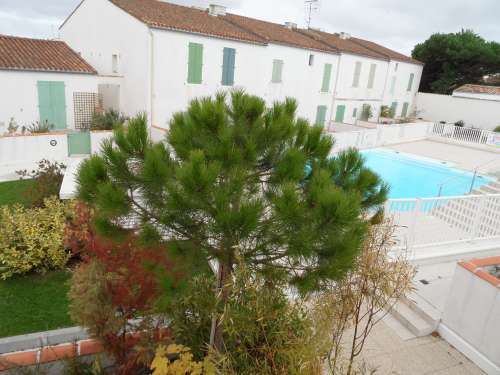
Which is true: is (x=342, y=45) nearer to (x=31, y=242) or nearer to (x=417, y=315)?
(x=417, y=315)

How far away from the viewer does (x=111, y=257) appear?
14.4ft

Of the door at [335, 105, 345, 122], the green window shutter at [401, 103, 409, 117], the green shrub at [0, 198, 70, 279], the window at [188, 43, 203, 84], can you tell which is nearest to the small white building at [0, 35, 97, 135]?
the window at [188, 43, 203, 84]

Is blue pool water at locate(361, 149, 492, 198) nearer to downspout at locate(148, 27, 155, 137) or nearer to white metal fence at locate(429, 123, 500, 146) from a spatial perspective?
white metal fence at locate(429, 123, 500, 146)

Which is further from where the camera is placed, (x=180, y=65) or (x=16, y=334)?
(x=180, y=65)

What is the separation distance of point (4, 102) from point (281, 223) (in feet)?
54.0

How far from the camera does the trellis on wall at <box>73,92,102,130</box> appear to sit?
17078 mm

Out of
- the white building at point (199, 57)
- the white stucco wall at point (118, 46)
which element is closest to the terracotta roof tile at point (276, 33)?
the white building at point (199, 57)

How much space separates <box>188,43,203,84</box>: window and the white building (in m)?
0.04

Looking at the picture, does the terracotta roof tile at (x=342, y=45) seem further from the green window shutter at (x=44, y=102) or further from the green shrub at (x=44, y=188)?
the green shrub at (x=44, y=188)

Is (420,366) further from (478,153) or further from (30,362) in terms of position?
(478,153)

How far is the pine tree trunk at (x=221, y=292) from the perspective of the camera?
3.25 metres

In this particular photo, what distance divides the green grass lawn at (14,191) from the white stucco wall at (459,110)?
99.4 ft

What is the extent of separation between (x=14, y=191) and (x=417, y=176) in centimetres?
1713

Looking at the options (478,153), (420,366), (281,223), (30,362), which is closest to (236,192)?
(281,223)
